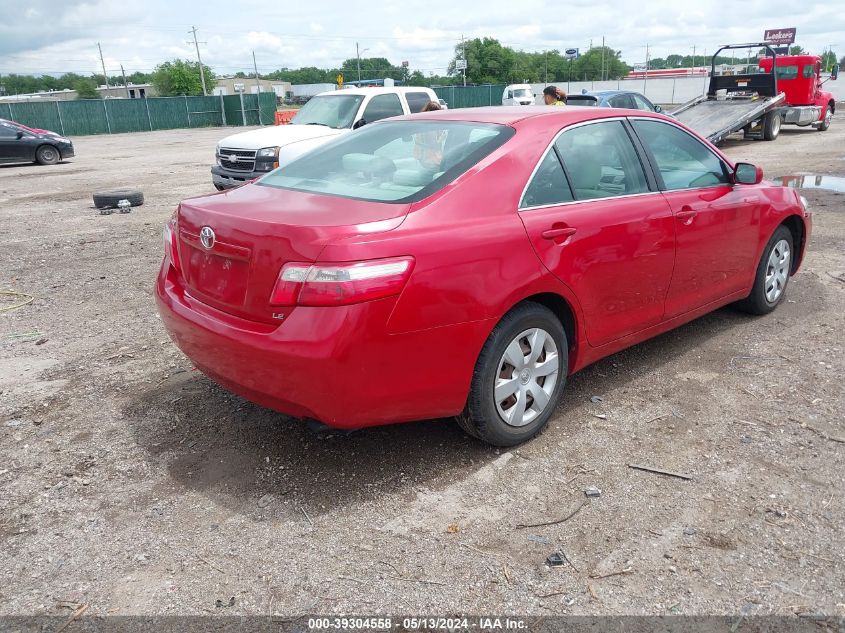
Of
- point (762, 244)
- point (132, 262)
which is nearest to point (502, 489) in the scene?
point (762, 244)

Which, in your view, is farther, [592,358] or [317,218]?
[592,358]

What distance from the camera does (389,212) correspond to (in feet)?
9.98

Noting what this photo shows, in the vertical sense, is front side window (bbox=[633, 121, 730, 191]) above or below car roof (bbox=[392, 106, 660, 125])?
below

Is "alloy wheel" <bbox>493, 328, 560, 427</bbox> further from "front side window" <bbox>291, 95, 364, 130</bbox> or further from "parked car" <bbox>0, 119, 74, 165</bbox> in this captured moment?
"parked car" <bbox>0, 119, 74, 165</bbox>

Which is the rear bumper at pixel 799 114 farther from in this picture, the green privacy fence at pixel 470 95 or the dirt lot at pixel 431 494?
the green privacy fence at pixel 470 95

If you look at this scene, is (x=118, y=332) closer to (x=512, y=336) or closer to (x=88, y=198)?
(x=512, y=336)

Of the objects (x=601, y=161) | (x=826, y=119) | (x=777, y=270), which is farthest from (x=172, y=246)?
(x=826, y=119)

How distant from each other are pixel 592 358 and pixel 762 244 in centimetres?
203

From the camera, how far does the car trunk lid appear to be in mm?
2885

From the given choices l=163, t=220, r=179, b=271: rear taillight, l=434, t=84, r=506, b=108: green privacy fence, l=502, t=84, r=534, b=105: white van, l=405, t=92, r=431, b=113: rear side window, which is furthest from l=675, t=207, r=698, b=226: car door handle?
l=434, t=84, r=506, b=108: green privacy fence

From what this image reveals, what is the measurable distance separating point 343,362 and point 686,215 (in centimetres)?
249

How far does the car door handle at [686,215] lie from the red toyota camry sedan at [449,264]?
0.01 meters

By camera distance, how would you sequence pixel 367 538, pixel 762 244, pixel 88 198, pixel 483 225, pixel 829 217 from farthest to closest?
pixel 88 198 → pixel 829 217 → pixel 762 244 → pixel 483 225 → pixel 367 538

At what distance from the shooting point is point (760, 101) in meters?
17.9
